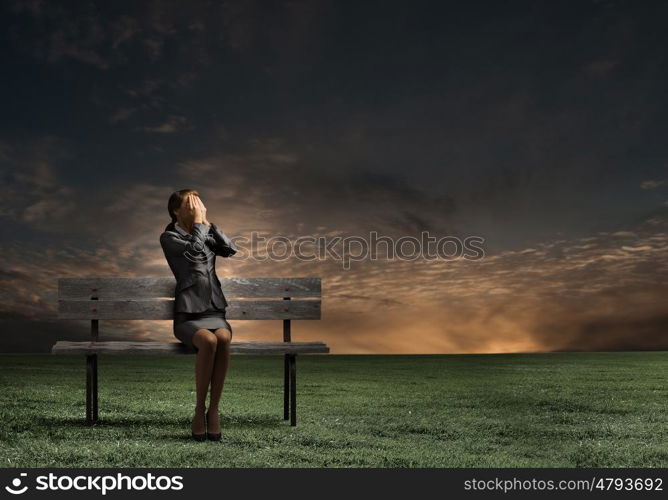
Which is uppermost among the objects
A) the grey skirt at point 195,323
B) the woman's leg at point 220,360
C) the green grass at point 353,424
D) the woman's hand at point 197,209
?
the woman's hand at point 197,209

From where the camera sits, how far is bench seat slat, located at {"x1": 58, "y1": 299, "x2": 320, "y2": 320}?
8.54m

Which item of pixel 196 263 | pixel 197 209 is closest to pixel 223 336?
pixel 196 263

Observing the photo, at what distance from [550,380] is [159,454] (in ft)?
34.7

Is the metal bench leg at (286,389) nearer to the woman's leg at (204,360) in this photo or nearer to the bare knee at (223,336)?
the bare knee at (223,336)

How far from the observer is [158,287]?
8.59 meters

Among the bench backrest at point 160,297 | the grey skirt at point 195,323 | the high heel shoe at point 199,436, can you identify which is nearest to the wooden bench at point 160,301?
the bench backrest at point 160,297

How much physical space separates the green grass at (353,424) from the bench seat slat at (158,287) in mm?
1528

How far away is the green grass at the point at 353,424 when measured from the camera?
6.21 m

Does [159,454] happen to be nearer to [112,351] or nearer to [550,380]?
[112,351]

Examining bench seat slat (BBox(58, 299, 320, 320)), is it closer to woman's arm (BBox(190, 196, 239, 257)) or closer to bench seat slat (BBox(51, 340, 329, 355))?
bench seat slat (BBox(51, 340, 329, 355))

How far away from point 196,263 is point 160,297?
4.11 ft

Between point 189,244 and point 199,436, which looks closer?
point 199,436

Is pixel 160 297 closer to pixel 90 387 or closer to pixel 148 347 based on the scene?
pixel 148 347

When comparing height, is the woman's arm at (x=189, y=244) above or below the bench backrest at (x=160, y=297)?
above
